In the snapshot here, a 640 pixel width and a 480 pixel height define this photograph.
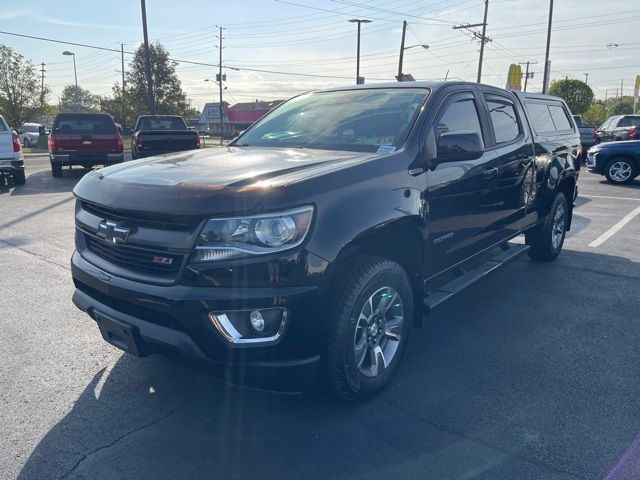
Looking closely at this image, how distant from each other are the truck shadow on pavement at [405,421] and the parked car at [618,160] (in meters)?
11.2

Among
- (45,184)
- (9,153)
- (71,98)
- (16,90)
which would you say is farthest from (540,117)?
(71,98)

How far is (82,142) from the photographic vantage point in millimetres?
14977

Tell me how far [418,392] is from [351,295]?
0.94 m

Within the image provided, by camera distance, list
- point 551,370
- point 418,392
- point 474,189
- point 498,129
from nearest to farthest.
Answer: point 418,392 → point 551,370 → point 474,189 → point 498,129

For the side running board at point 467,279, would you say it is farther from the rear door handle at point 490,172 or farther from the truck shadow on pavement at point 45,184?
the truck shadow on pavement at point 45,184

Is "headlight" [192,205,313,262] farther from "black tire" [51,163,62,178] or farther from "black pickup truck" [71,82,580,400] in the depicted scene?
"black tire" [51,163,62,178]

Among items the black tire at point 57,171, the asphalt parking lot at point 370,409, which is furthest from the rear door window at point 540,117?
the black tire at point 57,171

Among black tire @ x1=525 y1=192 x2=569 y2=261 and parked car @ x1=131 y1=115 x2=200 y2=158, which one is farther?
parked car @ x1=131 y1=115 x2=200 y2=158

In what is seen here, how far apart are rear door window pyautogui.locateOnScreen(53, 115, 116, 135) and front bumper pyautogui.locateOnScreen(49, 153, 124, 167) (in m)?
0.72

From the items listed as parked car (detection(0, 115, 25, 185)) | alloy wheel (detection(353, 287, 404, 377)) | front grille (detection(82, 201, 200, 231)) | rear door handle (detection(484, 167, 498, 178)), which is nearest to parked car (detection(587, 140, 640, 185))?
rear door handle (detection(484, 167, 498, 178))

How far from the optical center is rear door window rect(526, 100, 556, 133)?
551cm

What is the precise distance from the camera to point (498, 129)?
4.59 m

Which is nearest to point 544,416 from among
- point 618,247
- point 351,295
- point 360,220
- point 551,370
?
point 551,370

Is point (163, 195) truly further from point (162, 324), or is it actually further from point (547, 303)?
point (547, 303)
